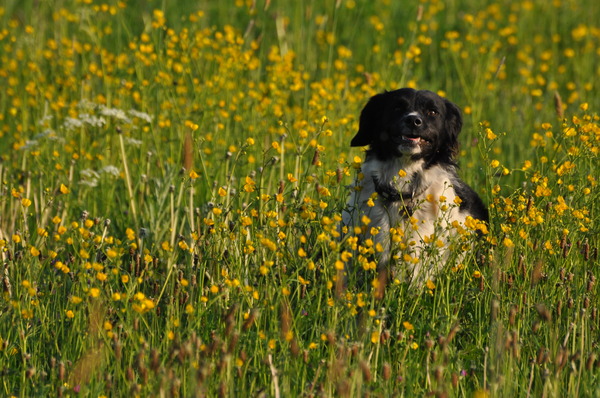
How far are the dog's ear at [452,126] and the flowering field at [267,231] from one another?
0.43m

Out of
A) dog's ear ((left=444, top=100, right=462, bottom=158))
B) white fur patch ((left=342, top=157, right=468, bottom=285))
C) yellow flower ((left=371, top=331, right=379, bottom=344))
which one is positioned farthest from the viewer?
dog's ear ((left=444, top=100, right=462, bottom=158))

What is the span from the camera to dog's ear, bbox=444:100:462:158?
4.73 meters

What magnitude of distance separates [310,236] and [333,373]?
1154mm

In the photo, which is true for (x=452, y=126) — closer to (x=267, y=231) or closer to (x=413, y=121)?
(x=413, y=121)

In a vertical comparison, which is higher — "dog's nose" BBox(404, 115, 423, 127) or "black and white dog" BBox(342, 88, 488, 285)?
"dog's nose" BBox(404, 115, 423, 127)

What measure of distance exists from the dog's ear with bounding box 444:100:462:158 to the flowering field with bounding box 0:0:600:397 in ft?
1.39

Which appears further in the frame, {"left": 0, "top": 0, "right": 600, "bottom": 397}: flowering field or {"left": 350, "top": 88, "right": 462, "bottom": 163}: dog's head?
{"left": 350, "top": 88, "right": 462, "bottom": 163}: dog's head

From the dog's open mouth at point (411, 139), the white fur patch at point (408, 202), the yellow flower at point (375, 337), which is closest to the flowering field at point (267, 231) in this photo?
the yellow flower at point (375, 337)

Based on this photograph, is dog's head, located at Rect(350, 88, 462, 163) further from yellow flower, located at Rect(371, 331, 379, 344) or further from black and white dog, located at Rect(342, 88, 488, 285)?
yellow flower, located at Rect(371, 331, 379, 344)

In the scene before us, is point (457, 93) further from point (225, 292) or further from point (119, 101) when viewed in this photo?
point (225, 292)

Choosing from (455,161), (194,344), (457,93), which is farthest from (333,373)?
(457,93)

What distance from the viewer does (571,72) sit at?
26.2 feet

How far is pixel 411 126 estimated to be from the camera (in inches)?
176

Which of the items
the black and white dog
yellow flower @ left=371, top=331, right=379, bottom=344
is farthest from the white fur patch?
yellow flower @ left=371, top=331, right=379, bottom=344
